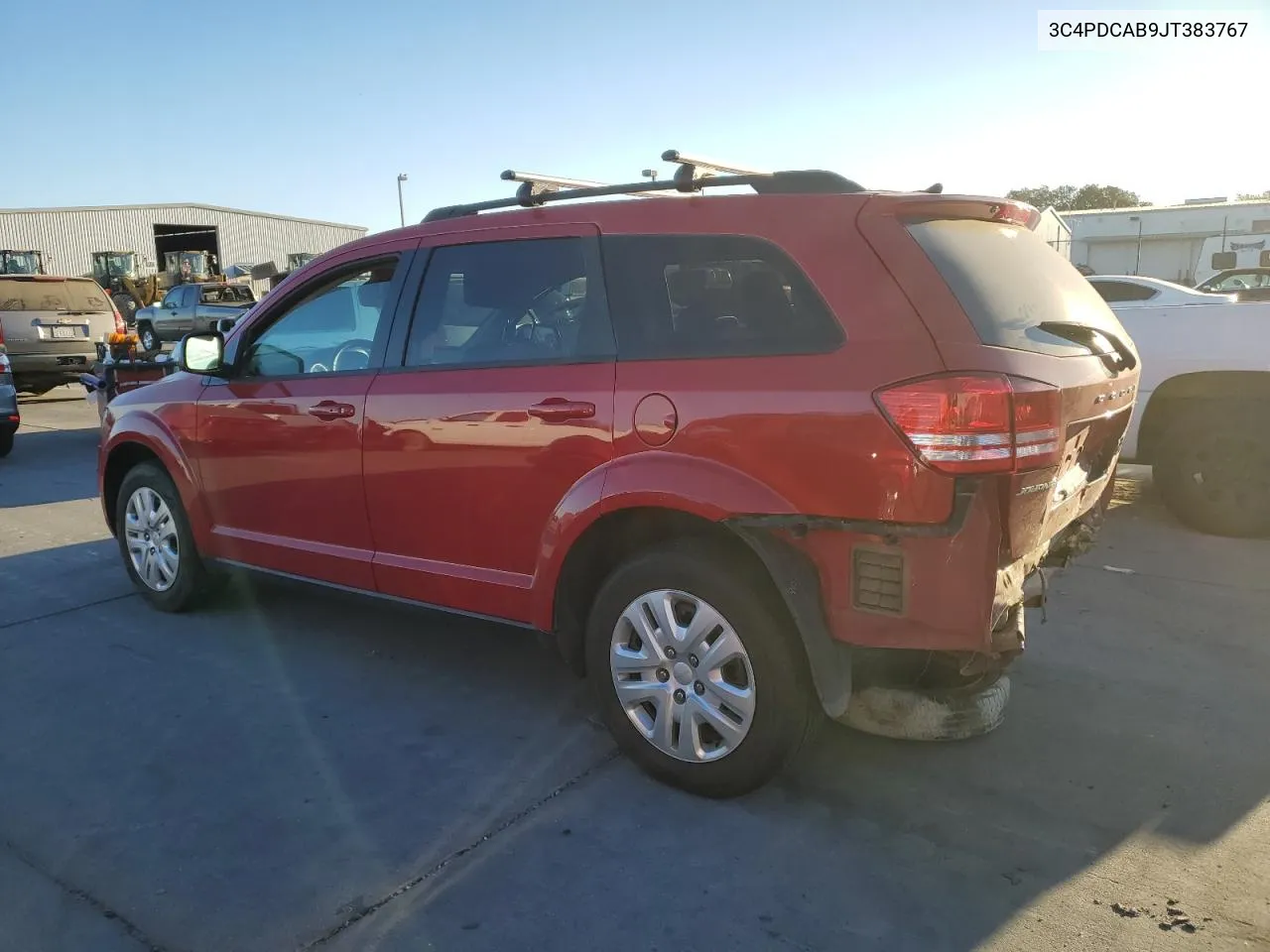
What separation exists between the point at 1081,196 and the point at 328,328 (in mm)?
87623

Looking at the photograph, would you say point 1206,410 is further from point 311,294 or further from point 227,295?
point 227,295

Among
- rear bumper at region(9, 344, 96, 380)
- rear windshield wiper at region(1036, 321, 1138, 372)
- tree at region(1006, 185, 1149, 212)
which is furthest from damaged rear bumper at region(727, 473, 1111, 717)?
tree at region(1006, 185, 1149, 212)

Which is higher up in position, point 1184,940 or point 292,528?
point 292,528

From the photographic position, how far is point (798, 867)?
108 inches

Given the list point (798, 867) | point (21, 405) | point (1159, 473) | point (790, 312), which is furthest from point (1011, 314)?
point (21, 405)

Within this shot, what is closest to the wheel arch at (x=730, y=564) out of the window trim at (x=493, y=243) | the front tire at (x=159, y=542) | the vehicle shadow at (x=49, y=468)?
the window trim at (x=493, y=243)

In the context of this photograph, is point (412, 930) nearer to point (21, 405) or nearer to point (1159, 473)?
point (1159, 473)

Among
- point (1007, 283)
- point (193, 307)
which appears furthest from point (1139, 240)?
point (1007, 283)

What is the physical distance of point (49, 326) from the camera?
13469mm

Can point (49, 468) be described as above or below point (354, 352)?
below

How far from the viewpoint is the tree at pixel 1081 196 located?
3017 inches

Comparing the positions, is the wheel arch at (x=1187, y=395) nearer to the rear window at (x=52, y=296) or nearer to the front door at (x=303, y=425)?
the front door at (x=303, y=425)

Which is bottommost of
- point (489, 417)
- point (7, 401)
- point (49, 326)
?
point (7, 401)

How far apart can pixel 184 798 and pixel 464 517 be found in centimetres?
130
